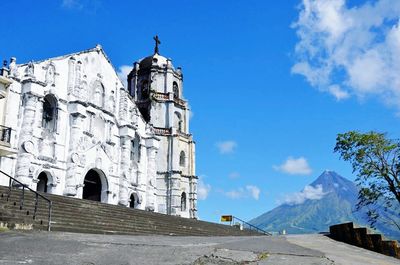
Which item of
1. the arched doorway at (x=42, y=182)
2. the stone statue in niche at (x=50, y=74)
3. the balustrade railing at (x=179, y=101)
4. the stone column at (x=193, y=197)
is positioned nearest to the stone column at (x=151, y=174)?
the stone column at (x=193, y=197)

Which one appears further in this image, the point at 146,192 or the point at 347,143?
the point at 146,192

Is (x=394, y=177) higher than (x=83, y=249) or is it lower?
higher

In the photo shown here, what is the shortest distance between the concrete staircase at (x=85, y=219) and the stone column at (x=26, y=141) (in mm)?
5652

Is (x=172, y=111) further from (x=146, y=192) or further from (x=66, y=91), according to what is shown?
(x=66, y=91)

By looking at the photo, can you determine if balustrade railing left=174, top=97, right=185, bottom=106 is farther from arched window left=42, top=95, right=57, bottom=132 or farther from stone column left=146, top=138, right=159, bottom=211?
arched window left=42, top=95, right=57, bottom=132

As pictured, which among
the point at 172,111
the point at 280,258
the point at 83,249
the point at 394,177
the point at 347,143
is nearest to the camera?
the point at 280,258

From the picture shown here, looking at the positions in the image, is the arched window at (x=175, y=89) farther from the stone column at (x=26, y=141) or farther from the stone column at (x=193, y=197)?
the stone column at (x=26, y=141)

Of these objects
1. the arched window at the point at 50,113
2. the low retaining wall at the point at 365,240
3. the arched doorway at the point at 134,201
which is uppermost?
the arched window at the point at 50,113

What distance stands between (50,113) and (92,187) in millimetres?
6137

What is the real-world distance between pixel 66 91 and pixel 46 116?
2214 millimetres

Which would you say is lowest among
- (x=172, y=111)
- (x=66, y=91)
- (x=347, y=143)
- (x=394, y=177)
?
(x=394, y=177)

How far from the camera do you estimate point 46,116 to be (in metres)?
28.8

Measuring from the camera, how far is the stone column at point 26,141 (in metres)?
25.5

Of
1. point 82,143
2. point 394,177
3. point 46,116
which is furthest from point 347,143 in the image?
point 46,116
